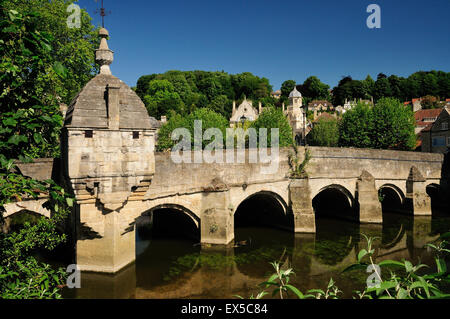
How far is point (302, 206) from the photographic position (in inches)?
787

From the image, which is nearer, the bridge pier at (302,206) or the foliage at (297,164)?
the bridge pier at (302,206)

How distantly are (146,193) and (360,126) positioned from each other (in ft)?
96.3

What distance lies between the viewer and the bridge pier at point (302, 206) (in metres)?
19.7

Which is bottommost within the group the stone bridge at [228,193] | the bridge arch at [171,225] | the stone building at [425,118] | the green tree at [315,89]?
the bridge arch at [171,225]

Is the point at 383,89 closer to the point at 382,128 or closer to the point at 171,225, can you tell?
the point at 382,128

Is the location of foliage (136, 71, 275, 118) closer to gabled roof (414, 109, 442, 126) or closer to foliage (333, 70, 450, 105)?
foliage (333, 70, 450, 105)

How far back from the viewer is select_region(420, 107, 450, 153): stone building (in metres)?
37.3

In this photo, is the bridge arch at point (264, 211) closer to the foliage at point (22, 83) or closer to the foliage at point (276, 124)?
the foliage at point (276, 124)

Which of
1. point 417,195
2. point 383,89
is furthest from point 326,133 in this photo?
point 383,89

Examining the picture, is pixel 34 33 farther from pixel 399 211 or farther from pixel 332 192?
pixel 399 211

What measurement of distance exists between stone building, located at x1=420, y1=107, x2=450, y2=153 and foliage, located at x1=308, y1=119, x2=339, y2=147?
12.4 m

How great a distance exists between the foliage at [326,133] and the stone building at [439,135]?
40.7 ft

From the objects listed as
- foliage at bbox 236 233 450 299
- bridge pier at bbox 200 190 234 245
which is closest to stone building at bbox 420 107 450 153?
bridge pier at bbox 200 190 234 245

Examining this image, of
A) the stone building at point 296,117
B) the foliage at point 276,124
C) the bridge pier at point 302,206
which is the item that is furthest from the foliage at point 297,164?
the stone building at point 296,117
